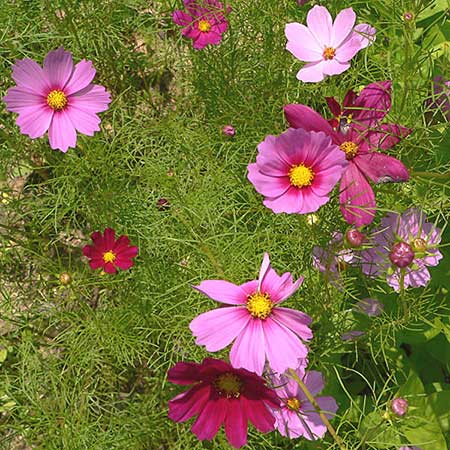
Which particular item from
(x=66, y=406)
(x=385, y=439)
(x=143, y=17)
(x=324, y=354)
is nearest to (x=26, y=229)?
(x=66, y=406)

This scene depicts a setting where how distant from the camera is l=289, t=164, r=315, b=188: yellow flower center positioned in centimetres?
78

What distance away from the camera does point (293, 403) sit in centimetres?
96

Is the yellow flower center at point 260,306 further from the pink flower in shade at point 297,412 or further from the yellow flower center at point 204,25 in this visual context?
the yellow flower center at point 204,25

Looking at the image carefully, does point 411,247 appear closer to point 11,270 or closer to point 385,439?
point 385,439

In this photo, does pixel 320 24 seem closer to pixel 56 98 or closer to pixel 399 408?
pixel 56 98

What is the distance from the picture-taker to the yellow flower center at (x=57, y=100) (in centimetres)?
109

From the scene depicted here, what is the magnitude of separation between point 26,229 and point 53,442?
1.96 feet

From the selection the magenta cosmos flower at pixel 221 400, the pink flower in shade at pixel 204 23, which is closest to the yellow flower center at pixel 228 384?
the magenta cosmos flower at pixel 221 400

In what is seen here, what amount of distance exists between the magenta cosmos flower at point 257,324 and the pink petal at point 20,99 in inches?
21.8

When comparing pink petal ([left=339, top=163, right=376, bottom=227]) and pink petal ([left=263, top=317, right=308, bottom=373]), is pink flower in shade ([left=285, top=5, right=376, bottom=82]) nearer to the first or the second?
pink petal ([left=339, top=163, right=376, bottom=227])

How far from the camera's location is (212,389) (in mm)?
835

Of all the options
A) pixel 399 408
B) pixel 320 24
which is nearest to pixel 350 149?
pixel 320 24

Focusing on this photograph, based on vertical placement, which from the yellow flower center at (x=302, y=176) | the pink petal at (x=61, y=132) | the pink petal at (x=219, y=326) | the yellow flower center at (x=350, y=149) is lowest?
the pink petal at (x=219, y=326)

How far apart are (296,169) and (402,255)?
18 centimetres
